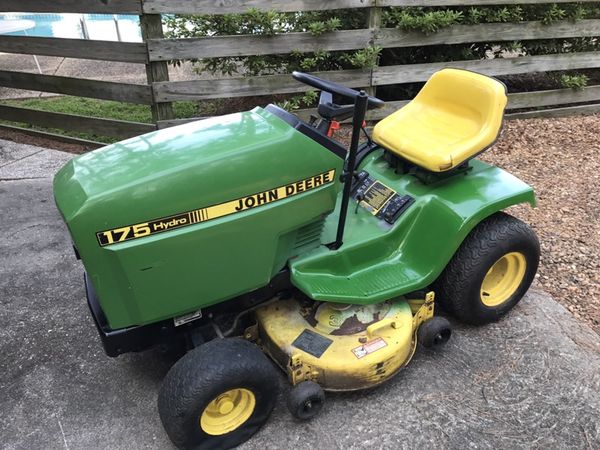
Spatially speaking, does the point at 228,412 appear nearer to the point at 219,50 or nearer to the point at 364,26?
the point at 219,50

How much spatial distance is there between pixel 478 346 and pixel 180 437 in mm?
1513

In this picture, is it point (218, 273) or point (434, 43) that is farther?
point (434, 43)

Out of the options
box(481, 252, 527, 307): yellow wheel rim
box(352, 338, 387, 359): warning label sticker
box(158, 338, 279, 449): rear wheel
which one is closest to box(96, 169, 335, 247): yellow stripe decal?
box(158, 338, 279, 449): rear wheel

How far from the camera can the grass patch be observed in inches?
223

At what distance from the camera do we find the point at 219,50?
4426 mm

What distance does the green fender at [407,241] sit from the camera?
2.37 metres

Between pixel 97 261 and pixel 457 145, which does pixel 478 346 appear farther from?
pixel 97 261

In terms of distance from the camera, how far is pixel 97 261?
185 cm

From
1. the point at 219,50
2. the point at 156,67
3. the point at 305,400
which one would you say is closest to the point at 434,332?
the point at 305,400

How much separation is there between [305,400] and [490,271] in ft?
4.24

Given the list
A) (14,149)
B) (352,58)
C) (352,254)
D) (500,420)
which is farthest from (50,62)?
(500,420)

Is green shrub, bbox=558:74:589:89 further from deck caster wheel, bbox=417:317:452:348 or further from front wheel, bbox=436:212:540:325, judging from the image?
deck caster wheel, bbox=417:317:452:348

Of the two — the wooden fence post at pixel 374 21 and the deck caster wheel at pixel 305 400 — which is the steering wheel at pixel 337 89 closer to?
the deck caster wheel at pixel 305 400

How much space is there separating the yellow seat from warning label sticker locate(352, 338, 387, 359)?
33.3 inches
